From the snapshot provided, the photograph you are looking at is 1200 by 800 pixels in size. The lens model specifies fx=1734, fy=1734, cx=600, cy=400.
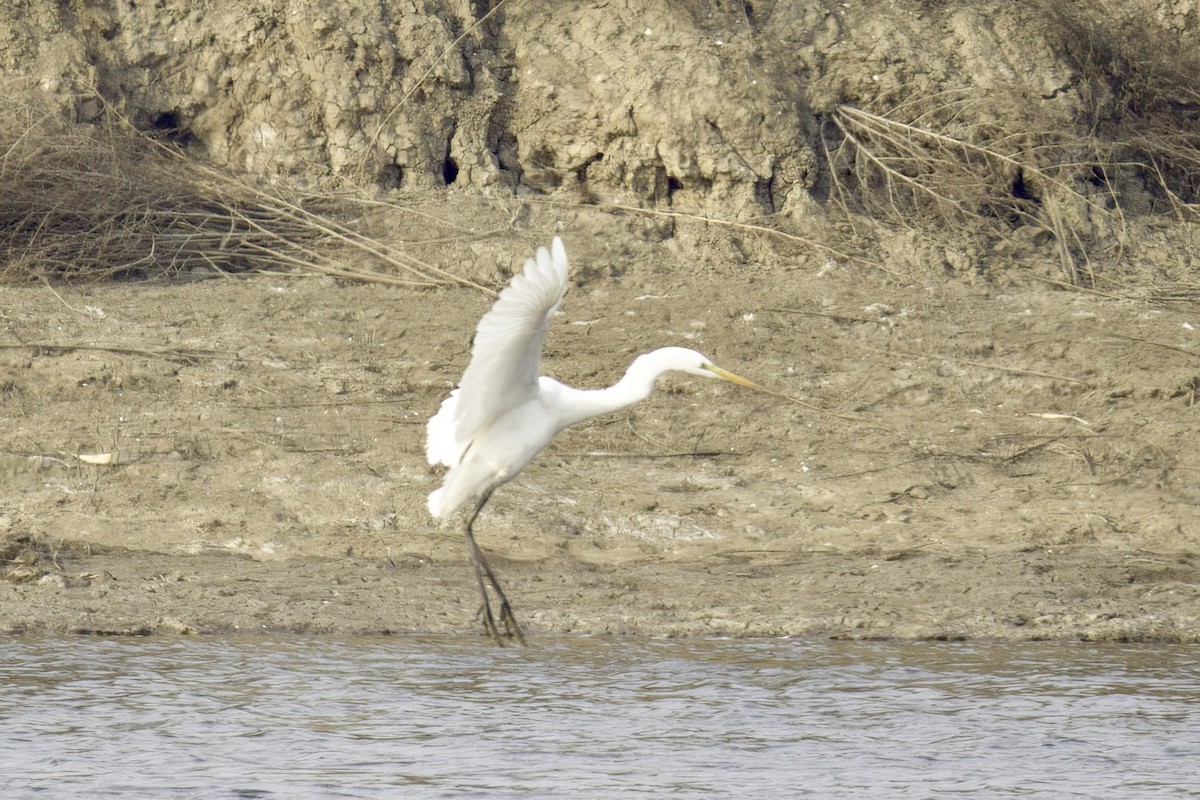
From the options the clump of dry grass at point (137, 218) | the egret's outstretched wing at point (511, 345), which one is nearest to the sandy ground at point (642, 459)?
the clump of dry grass at point (137, 218)

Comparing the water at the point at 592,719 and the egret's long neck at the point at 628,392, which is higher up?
the egret's long neck at the point at 628,392

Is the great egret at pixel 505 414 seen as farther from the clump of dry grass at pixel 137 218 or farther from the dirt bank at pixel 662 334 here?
the clump of dry grass at pixel 137 218

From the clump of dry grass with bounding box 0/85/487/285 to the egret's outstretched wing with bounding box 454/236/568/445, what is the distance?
3.87 m

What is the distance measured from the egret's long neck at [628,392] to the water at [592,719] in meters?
0.97

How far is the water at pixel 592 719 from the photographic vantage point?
5.55 m

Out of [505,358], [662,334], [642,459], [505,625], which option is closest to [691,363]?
[505,358]

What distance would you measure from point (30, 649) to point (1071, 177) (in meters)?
7.25

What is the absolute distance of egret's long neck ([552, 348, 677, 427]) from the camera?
6566 mm

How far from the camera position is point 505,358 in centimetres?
591

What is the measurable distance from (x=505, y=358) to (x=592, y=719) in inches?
52.5

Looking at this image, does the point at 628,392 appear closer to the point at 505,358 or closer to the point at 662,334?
the point at 505,358

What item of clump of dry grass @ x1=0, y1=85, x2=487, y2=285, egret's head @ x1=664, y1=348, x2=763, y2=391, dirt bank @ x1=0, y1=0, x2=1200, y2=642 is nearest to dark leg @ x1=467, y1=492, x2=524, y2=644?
dirt bank @ x1=0, y1=0, x2=1200, y2=642

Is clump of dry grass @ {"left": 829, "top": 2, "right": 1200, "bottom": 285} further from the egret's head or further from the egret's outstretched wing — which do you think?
the egret's outstretched wing

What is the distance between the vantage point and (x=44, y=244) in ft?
33.1
